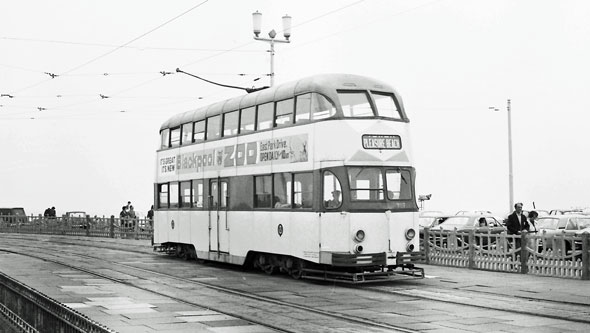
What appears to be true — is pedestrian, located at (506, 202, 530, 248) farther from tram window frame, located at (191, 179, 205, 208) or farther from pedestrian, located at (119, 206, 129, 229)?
pedestrian, located at (119, 206, 129, 229)

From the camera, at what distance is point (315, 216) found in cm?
1789

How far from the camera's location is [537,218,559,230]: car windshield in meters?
28.8

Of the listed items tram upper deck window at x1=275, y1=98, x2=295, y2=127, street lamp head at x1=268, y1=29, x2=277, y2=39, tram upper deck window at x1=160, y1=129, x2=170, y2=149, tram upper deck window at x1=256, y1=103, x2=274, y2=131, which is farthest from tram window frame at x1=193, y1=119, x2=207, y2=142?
street lamp head at x1=268, y1=29, x2=277, y2=39

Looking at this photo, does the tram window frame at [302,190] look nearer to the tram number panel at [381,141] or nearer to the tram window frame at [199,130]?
the tram number panel at [381,141]

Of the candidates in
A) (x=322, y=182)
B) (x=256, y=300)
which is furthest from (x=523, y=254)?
(x=256, y=300)

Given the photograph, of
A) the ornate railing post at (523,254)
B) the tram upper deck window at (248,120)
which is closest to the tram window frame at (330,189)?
the tram upper deck window at (248,120)

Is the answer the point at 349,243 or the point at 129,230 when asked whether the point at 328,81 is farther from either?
the point at 129,230

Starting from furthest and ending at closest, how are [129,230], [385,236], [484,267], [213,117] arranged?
[129,230], [213,117], [484,267], [385,236]

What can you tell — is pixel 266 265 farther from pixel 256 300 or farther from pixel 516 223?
pixel 516 223

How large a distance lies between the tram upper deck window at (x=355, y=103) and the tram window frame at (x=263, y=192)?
114 inches

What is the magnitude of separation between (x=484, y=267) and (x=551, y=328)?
10.4 meters

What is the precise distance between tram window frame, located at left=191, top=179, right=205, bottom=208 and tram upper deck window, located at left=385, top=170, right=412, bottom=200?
7202mm

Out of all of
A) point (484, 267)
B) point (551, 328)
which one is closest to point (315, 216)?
point (484, 267)

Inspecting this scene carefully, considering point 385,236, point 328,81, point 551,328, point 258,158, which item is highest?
point 328,81
